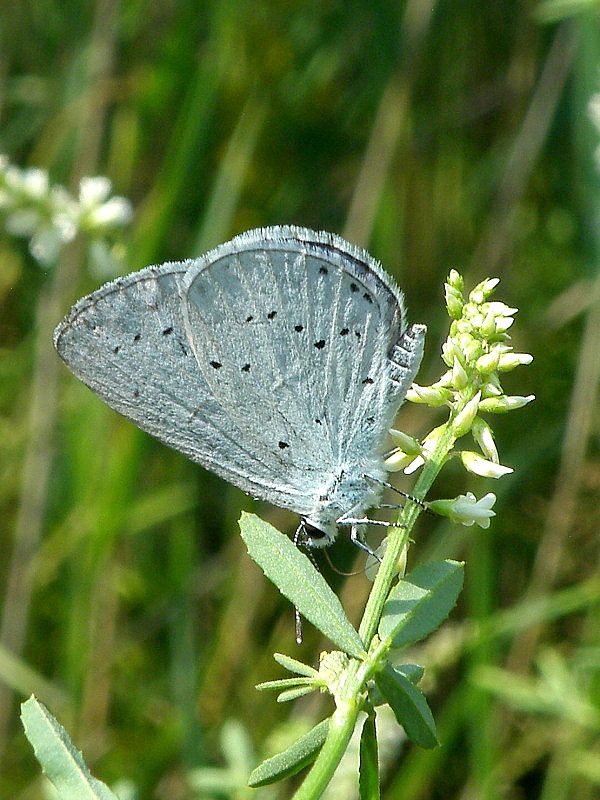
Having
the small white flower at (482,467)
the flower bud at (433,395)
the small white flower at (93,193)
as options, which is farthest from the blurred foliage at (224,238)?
the flower bud at (433,395)

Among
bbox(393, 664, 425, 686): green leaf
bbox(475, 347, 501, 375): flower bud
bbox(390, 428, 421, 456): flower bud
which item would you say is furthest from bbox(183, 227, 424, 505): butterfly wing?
bbox(393, 664, 425, 686): green leaf

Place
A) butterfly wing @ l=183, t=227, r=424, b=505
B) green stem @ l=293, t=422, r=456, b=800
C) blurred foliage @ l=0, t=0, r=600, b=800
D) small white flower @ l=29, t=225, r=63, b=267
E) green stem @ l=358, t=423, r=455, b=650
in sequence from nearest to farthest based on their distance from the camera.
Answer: green stem @ l=293, t=422, r=456, b=800 < green stem @ l=358, t=423, r=455, b=650 < butterfly wing @ l=183, t=227, r=424, b=505 < small white flower @ l=29, t=225, r=63, b=267 < blurred foliage @ l=0, t=0, r=600, b=800

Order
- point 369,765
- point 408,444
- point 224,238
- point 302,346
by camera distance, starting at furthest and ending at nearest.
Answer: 1. point 224,238
2. point 302,346
3. point 408,444
4. point 369,765

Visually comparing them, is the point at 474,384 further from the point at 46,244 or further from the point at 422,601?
the point at 46,244

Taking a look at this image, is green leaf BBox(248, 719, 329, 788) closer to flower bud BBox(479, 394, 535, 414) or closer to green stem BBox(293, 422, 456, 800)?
green stem BBox(293, 422, 456, 800)

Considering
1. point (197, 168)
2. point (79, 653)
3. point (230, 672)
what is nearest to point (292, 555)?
point (79, 653)

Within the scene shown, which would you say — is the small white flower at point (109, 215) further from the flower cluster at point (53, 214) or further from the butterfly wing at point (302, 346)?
the butterfly wing at point (302, 346)

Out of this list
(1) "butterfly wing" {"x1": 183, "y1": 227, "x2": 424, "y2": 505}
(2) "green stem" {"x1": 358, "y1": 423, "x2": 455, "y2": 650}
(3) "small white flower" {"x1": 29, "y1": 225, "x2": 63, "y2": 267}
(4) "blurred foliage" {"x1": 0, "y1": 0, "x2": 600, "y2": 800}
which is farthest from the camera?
(4) "blurred foliage" {"x1": 0, "y1": 0, "x2": 600, "y2": 800}

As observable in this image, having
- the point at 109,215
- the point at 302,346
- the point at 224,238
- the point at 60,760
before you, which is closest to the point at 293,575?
the point at 60,760
